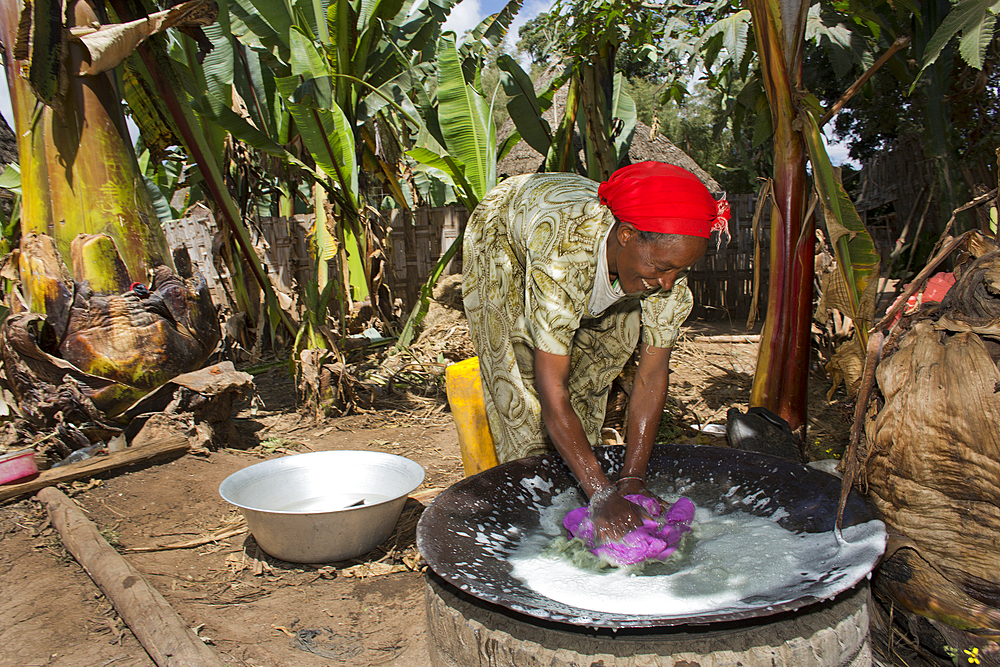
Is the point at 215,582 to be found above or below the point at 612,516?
below

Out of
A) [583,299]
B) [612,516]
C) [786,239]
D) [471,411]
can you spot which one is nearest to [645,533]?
[612,516]

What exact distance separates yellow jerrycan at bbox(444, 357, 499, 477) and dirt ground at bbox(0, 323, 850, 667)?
509 mm

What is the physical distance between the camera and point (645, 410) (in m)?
1.73

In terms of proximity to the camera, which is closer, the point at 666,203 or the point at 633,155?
the point at 666,203

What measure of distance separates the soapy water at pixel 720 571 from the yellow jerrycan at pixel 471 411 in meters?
0.76

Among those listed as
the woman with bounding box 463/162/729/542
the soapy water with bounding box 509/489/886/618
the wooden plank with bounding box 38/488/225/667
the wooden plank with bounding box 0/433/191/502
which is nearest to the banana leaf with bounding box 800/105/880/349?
the woman with bounding box 463/162/729/542

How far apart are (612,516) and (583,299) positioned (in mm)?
529

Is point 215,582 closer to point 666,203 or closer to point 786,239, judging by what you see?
point 666,203

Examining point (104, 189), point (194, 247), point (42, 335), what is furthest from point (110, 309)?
point (194, 247)

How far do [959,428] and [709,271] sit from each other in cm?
635

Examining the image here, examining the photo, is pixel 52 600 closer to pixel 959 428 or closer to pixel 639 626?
pixel 639 626

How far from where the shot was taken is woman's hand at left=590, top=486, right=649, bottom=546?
140cm

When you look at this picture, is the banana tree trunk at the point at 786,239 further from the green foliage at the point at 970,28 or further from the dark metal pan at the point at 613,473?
the dark metal pan at the point at 613,473

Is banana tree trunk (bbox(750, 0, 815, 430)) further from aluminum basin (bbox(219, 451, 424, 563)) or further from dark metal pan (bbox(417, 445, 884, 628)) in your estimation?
aluminum basin (bbox(219, 451, 424, 563))
